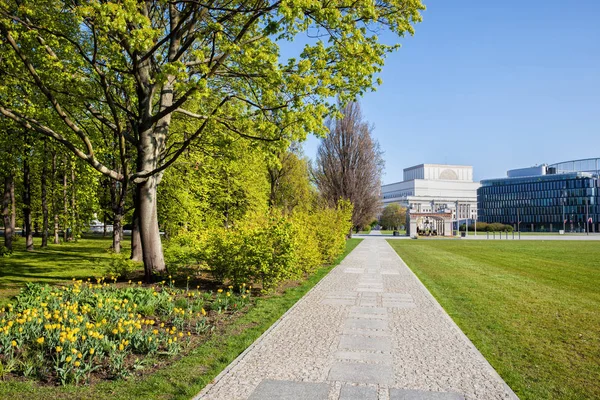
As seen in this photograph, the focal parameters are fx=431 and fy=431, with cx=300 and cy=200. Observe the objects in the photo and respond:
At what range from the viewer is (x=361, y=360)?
5535 mm

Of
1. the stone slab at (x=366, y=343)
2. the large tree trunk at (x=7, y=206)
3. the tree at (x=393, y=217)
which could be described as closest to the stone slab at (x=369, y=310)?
the stone slab at (x=366, y=343)

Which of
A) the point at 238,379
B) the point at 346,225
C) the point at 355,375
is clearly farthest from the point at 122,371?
the point at 346,225

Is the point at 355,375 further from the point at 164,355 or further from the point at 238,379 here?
the point at 164,355

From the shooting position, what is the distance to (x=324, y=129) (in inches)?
407

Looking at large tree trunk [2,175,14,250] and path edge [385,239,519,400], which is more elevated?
large tree trunk [2,175,14,250]

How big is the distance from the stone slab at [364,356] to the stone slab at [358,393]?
3.19 feet

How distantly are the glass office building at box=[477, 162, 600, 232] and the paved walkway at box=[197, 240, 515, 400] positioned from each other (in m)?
105

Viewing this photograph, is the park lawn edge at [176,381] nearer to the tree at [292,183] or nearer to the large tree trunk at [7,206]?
the large tree trunk at [7,206]

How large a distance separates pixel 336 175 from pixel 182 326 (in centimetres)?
3311

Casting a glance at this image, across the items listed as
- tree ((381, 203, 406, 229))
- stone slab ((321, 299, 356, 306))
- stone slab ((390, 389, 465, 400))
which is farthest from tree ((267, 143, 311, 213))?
tree ((381, 203, 406, 229))

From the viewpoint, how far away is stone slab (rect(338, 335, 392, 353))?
19.9 feet

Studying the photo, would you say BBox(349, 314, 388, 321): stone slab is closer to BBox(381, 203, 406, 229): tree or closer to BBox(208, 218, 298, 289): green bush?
BBox(208, 218, 298, 289): green bush

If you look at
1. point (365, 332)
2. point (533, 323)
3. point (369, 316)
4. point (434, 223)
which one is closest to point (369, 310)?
point (369, 316)

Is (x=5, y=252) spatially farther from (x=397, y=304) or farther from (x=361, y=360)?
(x=361, y=360)
